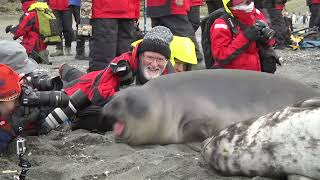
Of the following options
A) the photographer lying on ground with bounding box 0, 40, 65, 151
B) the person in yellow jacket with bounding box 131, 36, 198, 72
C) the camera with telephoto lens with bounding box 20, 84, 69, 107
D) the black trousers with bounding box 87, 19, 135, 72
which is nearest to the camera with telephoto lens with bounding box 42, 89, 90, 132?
the photographer lying on ground with bounding box 0, 40, 65, 151

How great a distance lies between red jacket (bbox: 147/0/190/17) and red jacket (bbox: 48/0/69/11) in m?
3.91

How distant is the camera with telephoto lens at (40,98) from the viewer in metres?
3.12

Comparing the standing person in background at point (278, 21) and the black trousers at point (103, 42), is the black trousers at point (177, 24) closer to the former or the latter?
the black trousers at point (103, 42)

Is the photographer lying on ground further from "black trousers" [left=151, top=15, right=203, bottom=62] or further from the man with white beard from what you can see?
"black trousers" [left=151, top=15, right=203, bottom=62]

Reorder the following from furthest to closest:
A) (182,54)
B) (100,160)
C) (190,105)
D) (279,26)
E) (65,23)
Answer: (279,26) → (65,23) → (182,54) → (190,105) → (100,160)

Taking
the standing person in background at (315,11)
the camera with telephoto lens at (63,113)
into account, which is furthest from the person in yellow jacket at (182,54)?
the standing person in background at (315,11)

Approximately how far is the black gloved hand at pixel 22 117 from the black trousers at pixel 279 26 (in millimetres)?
6629

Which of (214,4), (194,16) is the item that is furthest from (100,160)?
(214,4)

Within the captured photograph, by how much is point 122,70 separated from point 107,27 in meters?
1.69

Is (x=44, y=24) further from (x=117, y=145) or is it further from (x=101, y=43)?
(x=117, y=145)

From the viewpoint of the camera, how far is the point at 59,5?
941 centimetres

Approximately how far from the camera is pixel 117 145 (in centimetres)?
319

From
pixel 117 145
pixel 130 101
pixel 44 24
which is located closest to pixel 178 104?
pixel 130 101

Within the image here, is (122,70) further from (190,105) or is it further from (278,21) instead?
(278,21)
